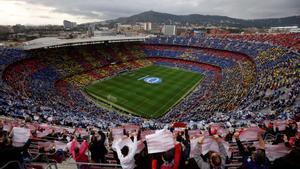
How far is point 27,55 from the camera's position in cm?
4928

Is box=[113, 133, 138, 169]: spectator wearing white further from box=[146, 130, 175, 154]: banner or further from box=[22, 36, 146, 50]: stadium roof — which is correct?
box=[22, 36, 146, 50]: stadium roof

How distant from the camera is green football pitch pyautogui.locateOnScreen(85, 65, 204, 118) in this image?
39781mm

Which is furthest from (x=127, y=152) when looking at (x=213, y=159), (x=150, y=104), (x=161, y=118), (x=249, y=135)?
(x=150, y=104)

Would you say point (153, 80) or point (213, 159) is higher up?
point (213, 159)

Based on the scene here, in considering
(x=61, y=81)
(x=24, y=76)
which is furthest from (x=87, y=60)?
(x=24, y=76)

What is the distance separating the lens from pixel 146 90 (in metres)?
47.8

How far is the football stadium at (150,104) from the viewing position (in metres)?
6.63

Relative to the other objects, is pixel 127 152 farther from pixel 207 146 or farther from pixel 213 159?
pixel 213 159

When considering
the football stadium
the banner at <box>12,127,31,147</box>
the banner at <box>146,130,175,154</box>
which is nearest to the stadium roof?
the football stadium

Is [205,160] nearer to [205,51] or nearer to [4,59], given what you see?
[4,59]

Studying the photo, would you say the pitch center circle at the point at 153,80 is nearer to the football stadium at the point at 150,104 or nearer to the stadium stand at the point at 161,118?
the football stadium at the point at 150,104

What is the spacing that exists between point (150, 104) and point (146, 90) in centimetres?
722

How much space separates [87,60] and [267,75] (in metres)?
38.7

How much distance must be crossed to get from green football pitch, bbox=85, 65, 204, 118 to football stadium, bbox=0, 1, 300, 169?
178mm
